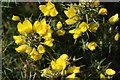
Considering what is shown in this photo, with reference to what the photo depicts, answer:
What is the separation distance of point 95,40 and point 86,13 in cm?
22

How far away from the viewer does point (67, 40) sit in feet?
4.93

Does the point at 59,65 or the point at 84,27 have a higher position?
the point at 84,27

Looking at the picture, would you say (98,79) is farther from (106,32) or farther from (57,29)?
(57,29)

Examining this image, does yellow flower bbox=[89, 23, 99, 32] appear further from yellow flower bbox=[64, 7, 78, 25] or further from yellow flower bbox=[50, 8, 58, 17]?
yellow flower bbox=[50, 8, 58, 17]

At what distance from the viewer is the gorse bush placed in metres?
1.30

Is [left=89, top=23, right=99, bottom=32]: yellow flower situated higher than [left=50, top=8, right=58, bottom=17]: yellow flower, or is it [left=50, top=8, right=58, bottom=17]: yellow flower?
[left=50, top=8, right=58, bottom=17]: yellow flower

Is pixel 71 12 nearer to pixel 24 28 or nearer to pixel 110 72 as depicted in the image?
pixel 24 28

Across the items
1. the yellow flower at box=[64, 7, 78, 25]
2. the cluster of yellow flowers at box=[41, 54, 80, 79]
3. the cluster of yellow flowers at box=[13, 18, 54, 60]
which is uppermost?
the yellow flower at box=[64, 7, 78, 25]

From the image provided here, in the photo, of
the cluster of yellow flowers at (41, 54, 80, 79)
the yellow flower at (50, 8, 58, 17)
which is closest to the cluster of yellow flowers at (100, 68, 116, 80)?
the cluster of yellow flowers at (41, 54, 80, 79)

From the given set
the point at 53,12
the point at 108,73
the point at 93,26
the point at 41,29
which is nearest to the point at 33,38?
the point at 41,29

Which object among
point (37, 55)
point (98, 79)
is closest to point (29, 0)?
point (37, 55)

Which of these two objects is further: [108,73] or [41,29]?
[108,73]

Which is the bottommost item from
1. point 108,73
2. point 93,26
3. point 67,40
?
point 108,73

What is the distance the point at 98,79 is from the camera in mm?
1479
